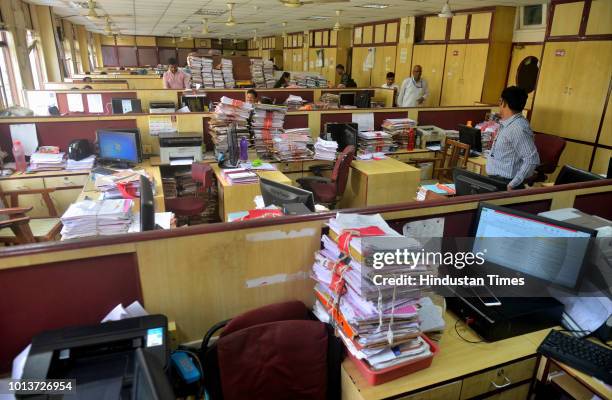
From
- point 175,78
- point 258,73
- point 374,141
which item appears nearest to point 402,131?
point 374,141

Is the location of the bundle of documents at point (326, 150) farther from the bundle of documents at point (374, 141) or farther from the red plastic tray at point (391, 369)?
the red plastic tray at point (391, 369)

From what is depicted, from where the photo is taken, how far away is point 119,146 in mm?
3973

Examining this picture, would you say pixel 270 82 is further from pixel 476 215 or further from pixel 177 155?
pixel 476 215

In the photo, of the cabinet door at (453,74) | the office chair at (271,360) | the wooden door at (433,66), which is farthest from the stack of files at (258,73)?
the office chair at (271,360)

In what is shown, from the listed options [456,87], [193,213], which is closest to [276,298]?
[193,213]

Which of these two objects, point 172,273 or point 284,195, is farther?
point 284,195

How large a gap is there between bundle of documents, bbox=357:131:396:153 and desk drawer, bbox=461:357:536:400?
3379mm

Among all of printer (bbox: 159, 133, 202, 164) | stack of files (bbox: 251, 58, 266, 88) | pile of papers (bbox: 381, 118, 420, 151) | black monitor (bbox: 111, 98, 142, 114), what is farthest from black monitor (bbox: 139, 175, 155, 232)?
stack of files (bbox: 251, 58, 266, 88)

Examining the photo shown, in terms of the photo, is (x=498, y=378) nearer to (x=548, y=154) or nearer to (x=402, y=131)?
(x=402, y=131)

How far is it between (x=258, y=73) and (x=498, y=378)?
8545 mm

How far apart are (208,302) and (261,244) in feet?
0.97

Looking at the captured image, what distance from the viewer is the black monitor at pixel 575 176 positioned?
236 centimetres

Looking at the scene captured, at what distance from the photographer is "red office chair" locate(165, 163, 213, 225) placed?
3.66 m

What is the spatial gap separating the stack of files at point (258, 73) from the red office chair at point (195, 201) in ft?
18.3
